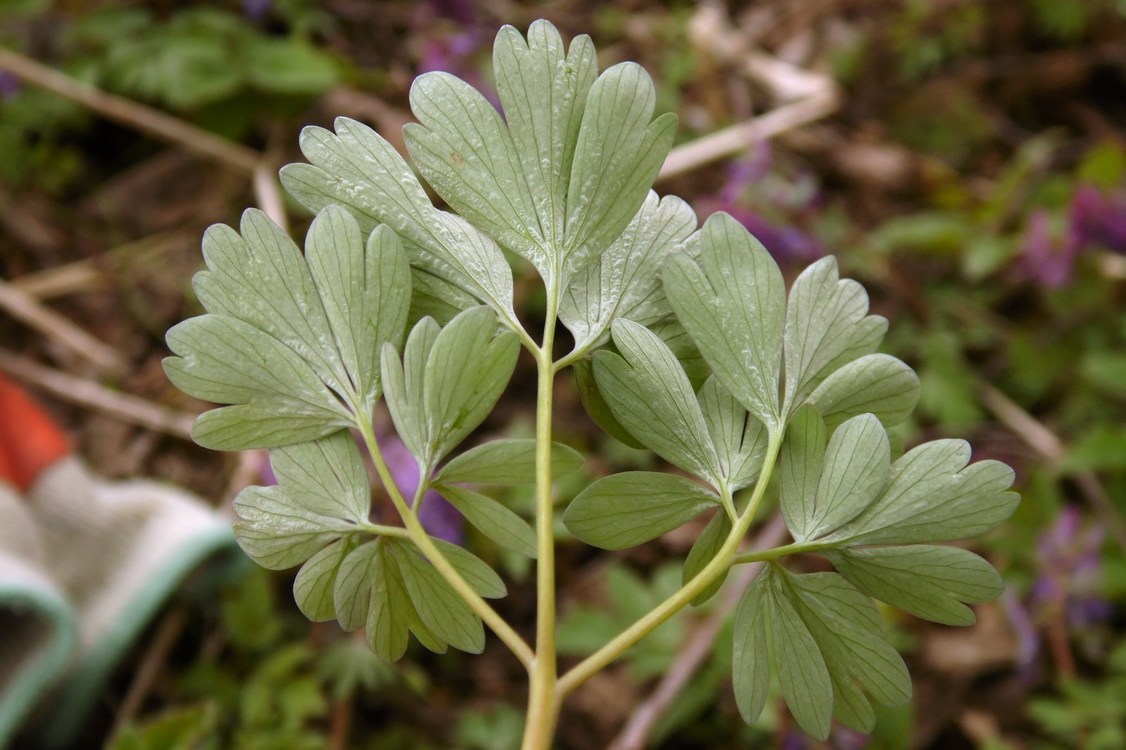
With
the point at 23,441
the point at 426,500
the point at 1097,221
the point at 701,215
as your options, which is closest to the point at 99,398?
the point at 23,441

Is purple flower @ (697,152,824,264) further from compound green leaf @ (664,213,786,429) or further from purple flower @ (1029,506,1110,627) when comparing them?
compound green leaf @ (664,213,786,429)

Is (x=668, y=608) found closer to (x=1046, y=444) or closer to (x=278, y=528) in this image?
(x=278, y=528)

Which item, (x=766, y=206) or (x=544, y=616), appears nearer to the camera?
(x=544, y=616)

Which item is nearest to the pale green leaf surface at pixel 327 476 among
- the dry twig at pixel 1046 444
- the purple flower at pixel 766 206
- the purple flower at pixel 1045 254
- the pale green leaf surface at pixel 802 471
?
the pale green leaf surface at pixel 802 471

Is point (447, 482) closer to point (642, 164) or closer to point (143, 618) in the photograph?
point (642, 164)

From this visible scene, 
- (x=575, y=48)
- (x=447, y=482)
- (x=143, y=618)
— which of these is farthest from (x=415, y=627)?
(x=143, y=618)
